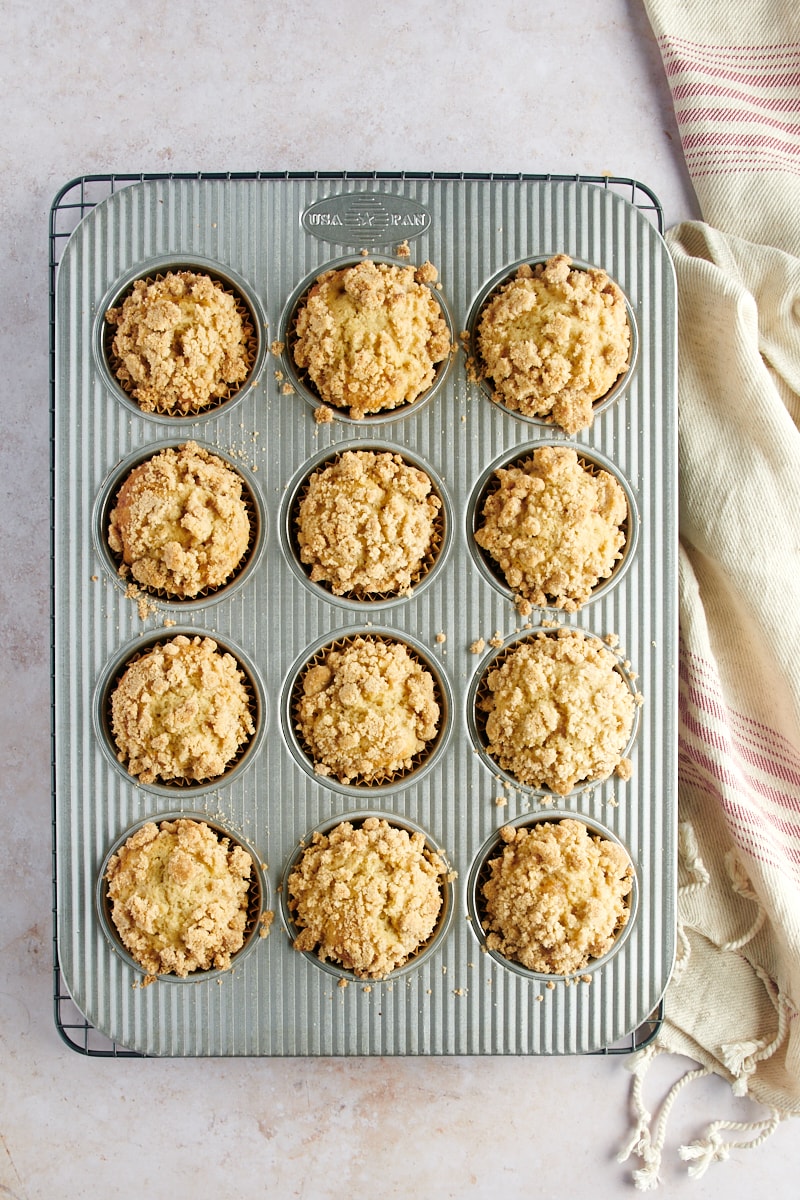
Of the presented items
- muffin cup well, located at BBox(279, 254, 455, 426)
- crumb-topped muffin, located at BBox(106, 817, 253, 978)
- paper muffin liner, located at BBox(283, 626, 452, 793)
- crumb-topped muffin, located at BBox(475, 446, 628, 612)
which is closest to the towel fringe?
paper muffin liner, located at BBox(283, 626, 452, 793)

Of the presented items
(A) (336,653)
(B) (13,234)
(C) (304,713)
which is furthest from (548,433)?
(B) (13,234)

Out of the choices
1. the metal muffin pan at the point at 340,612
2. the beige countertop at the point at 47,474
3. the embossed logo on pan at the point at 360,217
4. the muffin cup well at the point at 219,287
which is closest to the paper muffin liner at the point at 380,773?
the metal muffin pan at the point at 340,612

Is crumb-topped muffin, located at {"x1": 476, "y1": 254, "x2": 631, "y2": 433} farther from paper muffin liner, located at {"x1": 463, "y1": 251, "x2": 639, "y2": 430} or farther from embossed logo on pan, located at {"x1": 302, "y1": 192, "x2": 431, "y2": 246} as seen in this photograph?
embossed logo on pan, located at {"x1": 302, "y1": 192, "x2": 431, "y2": 246}

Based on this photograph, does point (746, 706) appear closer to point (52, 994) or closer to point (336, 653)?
point (336, 653)

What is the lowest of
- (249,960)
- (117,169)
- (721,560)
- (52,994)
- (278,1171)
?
(278,1171)

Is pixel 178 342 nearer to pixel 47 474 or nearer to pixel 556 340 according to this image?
pixel 47 474

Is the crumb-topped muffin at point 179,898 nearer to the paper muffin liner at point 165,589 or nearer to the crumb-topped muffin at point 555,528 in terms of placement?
the paper muffin liner at point 165,589
